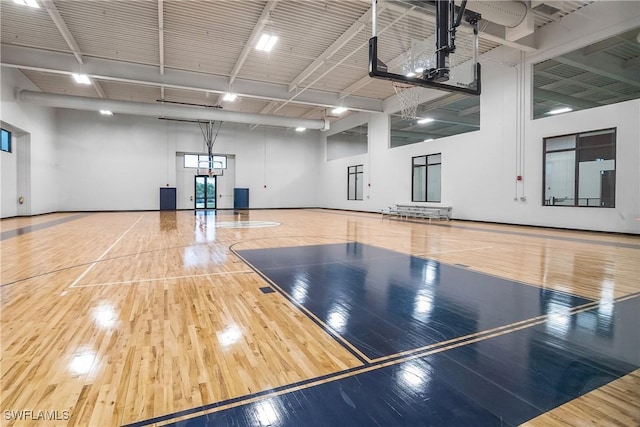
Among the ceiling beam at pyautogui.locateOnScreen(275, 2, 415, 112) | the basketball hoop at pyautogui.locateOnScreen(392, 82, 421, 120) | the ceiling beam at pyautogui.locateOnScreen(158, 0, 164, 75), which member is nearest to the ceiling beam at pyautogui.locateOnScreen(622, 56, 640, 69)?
the basketball hoop at pyautogui.locateOnScreen(392, 82, 421, 120)

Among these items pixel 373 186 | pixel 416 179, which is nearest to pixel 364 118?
pixel 373 186

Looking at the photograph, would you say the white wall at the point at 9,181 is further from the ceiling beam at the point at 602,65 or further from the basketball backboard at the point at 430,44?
the ceiling beam at the point at 602,65

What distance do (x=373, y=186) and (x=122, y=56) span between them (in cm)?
1129

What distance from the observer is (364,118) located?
17.1 meters

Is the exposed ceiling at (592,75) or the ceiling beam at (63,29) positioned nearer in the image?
the ceiling beam at (63,29)

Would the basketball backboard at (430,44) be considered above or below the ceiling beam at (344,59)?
below

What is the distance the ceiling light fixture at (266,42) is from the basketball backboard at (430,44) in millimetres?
2811

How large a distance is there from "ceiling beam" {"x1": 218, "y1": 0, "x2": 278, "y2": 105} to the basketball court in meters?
0.07

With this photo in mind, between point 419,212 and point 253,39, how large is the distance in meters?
8.56

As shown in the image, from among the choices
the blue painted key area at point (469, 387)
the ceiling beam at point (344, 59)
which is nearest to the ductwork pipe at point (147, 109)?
the ceiling beam at point (344, 59)

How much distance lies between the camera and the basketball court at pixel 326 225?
186 cm

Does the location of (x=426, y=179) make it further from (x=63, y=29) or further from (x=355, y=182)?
(x=63, y=29)

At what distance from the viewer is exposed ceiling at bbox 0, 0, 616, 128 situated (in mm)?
7934

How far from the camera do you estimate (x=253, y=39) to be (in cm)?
920
